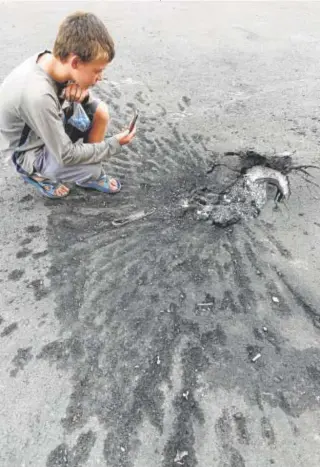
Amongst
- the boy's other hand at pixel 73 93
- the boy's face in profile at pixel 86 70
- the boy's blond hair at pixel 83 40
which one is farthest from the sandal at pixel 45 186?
the boy's blond hair at pixel 83 40

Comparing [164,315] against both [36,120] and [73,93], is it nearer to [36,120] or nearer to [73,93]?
[36,120]

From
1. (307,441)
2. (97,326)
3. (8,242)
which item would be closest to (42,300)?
(97,326)

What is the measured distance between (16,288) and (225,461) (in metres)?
1.38

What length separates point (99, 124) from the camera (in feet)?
9.49

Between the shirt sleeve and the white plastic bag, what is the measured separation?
29 cm

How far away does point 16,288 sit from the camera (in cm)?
231

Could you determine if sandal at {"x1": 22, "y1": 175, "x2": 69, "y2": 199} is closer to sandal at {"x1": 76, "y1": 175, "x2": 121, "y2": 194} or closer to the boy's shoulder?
sandal at {"x1": 76, "y1": 175, "x2": 121, "y2": 194}

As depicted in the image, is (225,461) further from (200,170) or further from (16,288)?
(200,170)

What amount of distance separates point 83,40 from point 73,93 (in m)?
0.38

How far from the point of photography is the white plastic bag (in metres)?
2.71

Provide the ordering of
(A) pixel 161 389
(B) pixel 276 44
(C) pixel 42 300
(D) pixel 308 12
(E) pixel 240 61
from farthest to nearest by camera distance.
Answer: (D) pixel 308 12 → (B) pixel 276 44 → (E) pixel 240 61 → (C) pixel 42 300 → (A) pixel 161 389

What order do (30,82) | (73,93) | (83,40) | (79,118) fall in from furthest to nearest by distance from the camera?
1. (79,118)
2. (73,93)
3. (30,82)
4. (83,40)

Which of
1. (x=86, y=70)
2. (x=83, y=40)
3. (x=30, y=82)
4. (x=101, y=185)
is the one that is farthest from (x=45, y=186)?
(x=83, y=40)

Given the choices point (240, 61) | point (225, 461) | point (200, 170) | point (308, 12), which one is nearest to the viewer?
point (225, 461)
